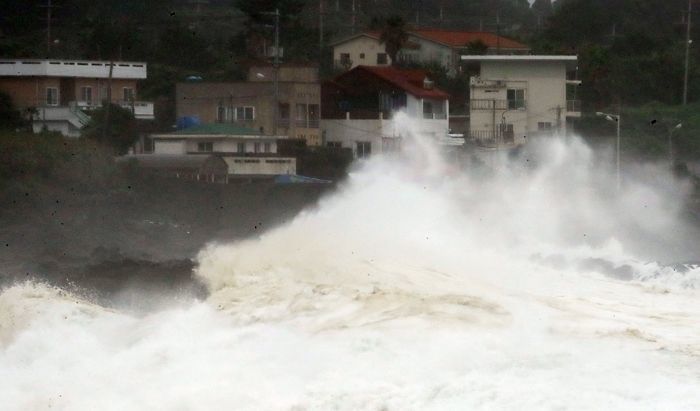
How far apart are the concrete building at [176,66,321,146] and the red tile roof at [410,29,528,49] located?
17.1 meters

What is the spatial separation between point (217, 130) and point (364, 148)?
739 centimetres

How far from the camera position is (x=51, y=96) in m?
50.0

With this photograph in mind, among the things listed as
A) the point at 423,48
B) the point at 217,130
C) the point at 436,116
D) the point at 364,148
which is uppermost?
the point at 423,48

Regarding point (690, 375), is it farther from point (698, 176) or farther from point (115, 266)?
point (698, 176)

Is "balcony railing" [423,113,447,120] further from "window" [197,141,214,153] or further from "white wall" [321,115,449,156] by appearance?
"window" [197,141,214,153]

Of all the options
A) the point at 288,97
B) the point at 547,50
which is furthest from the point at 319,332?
the point at 547,50

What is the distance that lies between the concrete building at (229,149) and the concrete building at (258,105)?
419 cm

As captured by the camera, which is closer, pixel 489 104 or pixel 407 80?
pixel 407 80

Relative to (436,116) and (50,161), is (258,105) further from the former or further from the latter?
(50,161)

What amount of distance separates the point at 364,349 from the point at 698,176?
38.3 metres

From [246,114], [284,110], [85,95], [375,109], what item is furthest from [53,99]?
[375,109]

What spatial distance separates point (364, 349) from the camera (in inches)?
819

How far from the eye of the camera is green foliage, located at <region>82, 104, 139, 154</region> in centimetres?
4722

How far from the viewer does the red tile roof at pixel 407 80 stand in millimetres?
55594
